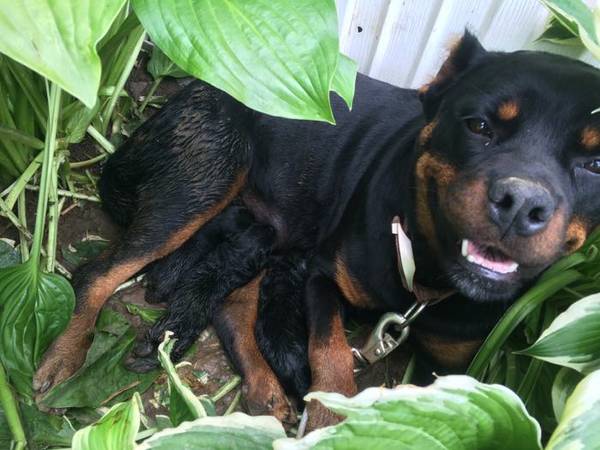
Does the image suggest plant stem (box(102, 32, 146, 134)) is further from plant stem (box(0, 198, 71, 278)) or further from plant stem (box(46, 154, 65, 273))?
plant stem (box(0, 198, 71, 278))

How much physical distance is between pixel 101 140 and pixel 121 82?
0.26 meters

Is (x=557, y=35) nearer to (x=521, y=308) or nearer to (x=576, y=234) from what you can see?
(x=576, y=234)

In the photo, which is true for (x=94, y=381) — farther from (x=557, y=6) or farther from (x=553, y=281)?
(x=557, y=6)

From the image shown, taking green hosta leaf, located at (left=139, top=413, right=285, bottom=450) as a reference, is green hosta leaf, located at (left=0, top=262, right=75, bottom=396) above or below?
below

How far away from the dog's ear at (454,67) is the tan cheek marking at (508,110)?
0.26 meters

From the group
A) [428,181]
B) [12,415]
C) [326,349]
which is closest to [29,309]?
[12,415]

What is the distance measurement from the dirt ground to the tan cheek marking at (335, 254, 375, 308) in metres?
0.30

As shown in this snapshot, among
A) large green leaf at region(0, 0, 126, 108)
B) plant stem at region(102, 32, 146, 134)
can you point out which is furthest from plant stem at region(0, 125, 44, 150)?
large green leaf at region(0, 0, 126, 108)

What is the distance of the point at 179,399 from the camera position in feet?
4.08

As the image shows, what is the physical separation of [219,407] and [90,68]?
1.44 meters

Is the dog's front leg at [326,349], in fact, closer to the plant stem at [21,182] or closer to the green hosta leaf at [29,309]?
the green hosta leaf at [29,309]

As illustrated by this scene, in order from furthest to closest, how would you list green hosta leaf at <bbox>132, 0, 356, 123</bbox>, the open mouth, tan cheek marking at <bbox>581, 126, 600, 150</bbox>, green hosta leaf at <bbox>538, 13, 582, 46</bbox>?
green hosta leaf at <bbox>538, 13, 582, 46</bbox> < the open mouth < tan cheek marking at <bbox>581, 126, 600, 150</bbox> < green hosta leaf at <bbox>132, 0, 356, 123</bbox>

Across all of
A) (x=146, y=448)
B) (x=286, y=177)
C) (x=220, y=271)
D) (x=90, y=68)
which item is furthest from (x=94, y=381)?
(x=90, y=68)

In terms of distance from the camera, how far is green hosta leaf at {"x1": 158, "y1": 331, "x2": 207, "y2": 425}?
115cm
